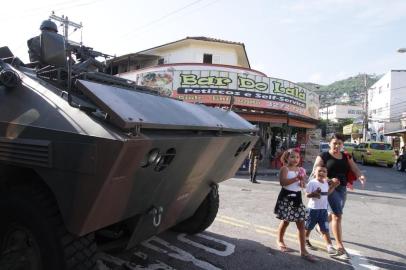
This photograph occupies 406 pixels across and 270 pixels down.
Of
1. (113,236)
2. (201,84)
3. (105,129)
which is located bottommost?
(113,236)

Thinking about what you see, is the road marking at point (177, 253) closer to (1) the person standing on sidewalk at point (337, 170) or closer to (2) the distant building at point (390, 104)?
(1) the person standing on sidewalk at point (337, 170)

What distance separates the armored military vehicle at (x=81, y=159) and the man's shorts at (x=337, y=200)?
6.86 ft

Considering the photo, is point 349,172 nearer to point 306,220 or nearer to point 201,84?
point 306,220

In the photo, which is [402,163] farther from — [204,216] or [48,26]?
[48,26]

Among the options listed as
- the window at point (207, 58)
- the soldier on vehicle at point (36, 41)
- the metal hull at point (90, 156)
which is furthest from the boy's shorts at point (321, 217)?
the window at point (207, 58)

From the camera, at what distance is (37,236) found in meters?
3.40

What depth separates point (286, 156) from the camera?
5543 mm

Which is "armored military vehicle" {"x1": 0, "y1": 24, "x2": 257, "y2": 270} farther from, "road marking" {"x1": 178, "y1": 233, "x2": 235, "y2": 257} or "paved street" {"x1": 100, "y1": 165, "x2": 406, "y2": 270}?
"road marking" {"x1": 178, "y1": 233, "x2": 235, "y2": 257}

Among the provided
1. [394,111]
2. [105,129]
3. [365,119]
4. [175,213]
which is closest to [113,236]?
[175,213]

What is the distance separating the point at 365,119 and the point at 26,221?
49.5 meters

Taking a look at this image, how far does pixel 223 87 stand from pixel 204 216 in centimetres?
1317

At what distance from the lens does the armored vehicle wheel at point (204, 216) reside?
18.2 ft

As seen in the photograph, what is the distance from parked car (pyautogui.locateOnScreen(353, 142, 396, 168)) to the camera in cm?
2556

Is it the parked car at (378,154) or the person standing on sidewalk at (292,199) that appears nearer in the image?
the person standing on sidewalk at (292,199)
